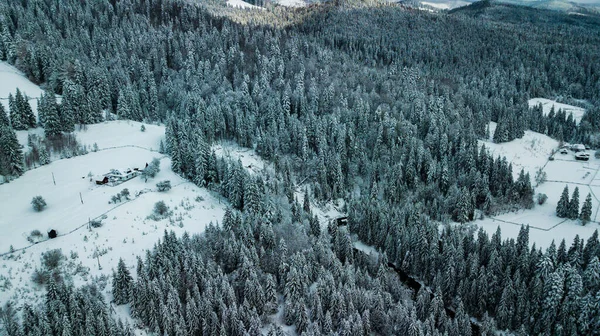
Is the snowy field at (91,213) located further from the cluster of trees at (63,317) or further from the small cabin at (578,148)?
the small cabin at (578,148)

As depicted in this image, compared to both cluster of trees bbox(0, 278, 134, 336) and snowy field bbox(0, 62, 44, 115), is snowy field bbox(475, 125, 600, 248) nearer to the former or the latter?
cluster of trees bbox(0, 278, 134, 336)

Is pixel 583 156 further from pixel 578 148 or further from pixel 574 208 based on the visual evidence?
pixel 574 208

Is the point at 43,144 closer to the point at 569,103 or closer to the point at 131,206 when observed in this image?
the point at 131,206

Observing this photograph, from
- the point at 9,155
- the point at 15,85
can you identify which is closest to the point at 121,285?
the point at 9,155

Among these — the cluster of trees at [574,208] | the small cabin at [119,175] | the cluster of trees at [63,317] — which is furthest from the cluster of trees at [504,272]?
the cluster of trees at [63,317]

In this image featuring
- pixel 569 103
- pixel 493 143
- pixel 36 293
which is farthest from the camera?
pixel 569 103

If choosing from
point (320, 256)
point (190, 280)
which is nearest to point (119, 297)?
point (190, 280)
